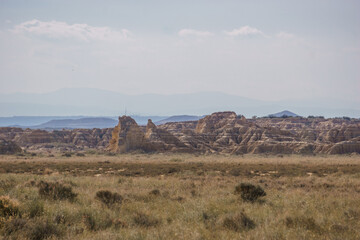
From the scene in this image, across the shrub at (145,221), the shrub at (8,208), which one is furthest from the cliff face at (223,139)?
the shrub at (8,208)

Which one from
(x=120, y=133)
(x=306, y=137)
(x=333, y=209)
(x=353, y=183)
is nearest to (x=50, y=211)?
(x=333, y=209)

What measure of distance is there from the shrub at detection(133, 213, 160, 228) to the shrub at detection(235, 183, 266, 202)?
4.19m

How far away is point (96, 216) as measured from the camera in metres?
9.01

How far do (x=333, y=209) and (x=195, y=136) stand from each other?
68.7m

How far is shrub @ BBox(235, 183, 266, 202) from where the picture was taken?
12186 millimetres

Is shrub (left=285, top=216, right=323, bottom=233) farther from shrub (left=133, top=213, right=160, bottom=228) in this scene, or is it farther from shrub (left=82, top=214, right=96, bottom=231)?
shrub (left=82, top=214, right=96, bottom=231)

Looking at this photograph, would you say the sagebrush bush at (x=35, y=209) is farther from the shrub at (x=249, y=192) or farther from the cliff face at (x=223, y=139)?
the cliff face at (x=223, y=139)

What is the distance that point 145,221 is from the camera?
8922mm

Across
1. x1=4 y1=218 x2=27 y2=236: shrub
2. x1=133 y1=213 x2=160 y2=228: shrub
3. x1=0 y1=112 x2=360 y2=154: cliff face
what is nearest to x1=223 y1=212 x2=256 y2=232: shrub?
x1=133 y1=213 x2=160 y2=228: shrub

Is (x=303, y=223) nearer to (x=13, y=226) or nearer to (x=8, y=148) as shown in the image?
(x=13, y=226)

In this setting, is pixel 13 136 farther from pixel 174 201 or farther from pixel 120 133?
pixel 174 201

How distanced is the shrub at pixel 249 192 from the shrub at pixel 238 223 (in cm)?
324

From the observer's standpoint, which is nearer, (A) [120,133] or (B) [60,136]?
(A) [120,133]

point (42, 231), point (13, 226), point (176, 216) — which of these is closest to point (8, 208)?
point (13, 226)
